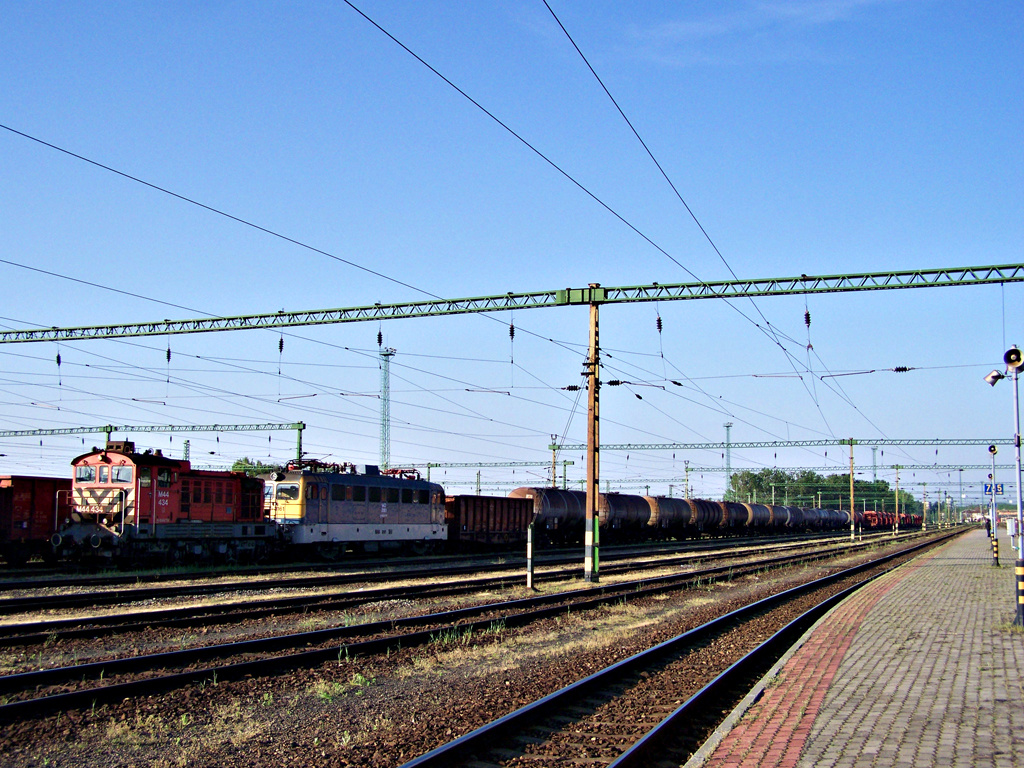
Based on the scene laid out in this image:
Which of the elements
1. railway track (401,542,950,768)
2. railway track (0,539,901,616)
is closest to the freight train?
railway track (0,539,901,616)

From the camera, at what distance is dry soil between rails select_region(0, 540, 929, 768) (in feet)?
24.0

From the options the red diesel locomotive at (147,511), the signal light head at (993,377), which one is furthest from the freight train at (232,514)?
the signal light head at (993,377)

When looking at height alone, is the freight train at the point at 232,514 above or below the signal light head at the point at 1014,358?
below

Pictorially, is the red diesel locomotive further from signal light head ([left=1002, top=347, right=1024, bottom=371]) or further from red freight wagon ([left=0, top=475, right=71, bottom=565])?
signal light head ([left=1002, top=347, right=1024, bottom=371])

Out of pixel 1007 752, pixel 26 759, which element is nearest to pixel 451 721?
pixel 26 759

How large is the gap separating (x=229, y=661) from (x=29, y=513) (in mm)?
19045

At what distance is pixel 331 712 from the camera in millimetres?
8828

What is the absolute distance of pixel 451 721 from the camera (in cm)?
837

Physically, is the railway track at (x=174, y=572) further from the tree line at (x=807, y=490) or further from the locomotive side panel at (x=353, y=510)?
the tree line at (x=807, y=490)

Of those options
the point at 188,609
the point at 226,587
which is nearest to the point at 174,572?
the point at 226,587

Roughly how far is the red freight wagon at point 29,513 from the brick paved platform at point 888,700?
2311 cm

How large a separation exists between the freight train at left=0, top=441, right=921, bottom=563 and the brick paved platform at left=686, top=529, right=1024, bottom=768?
18913mm

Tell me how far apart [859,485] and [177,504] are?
169 metres

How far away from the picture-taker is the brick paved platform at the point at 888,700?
22.5 ft
